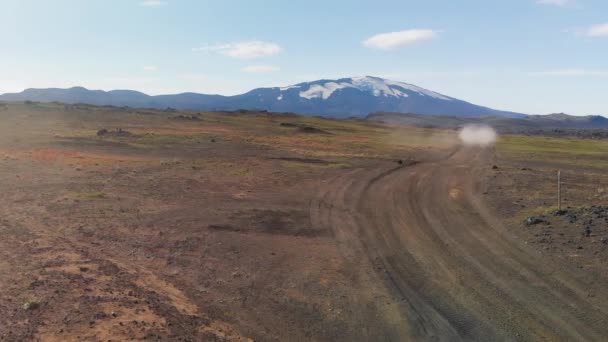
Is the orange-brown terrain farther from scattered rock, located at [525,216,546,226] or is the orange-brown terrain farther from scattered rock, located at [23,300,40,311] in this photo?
scattered rock, located at [525,216,546,226]

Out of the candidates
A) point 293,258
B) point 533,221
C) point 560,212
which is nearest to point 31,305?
point 293,258

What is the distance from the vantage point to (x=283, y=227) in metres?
20.2

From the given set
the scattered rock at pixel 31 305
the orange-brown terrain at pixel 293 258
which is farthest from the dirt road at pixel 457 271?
the scattered rock at pixel 31 305

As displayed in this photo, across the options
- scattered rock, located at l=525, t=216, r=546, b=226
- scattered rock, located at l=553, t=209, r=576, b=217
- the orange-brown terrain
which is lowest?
the orange-brown terrain

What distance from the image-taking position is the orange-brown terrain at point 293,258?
11070mm

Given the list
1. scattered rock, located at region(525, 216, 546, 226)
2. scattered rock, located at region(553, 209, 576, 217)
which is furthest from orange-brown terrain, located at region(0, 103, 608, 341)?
scattered rock, located at region(553, 209, 576, 217)

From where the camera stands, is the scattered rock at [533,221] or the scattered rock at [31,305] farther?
the scattered rock at [533,221]

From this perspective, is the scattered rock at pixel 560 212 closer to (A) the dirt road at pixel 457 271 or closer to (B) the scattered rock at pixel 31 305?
(A) the dirt road at pixel 457 271

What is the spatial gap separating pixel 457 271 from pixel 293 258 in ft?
19.0

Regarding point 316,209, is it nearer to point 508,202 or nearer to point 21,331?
point 508,202

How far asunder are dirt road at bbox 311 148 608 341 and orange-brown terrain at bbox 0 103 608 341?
7cm

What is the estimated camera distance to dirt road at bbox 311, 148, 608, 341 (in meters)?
11.1

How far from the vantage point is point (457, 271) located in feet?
48.4

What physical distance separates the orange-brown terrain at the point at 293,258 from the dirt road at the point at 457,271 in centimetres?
7
